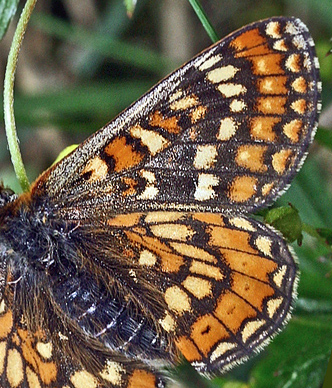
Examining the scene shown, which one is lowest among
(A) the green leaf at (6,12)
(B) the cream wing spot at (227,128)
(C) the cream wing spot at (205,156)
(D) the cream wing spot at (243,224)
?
(D) the cream wing spot at (243,224)

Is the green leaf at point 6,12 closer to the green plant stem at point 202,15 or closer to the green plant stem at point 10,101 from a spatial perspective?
the green plant stem at point 10,101

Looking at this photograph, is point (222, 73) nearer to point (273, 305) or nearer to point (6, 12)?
point (273, 305)

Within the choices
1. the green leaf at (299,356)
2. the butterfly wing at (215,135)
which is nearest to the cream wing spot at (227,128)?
the butterfly wing at (215,135)

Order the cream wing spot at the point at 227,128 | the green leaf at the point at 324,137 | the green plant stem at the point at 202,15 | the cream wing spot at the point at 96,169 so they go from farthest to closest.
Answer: the green leaf at the point at 324,137 → the green plant stem at the point at 202,15 → the cream wing spot at the point at 96,169 → the cream wing spot at the point at 227,128

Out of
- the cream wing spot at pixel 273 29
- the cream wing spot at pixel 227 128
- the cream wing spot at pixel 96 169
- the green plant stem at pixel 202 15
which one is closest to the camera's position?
the cream wing spot at pixel 273 29

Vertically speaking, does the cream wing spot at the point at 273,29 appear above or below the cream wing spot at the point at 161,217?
above

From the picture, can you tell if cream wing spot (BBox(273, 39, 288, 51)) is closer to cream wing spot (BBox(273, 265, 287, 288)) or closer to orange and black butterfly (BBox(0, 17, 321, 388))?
orange and black butterfly (BBox(0, 17, 321, 388))

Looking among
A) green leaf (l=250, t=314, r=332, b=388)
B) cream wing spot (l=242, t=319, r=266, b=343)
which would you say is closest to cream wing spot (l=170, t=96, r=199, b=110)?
cream wing spot (l=242, t=319, r=266, b=343)
